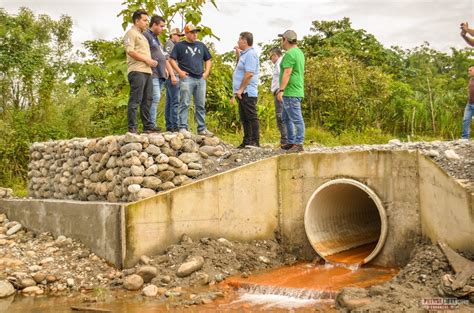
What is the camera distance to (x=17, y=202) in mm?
10359

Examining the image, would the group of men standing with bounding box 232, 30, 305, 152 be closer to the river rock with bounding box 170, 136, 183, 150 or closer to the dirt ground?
the dirt ground

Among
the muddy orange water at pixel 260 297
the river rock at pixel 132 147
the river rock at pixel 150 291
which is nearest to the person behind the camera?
the muddy orange water at pixel 260 297

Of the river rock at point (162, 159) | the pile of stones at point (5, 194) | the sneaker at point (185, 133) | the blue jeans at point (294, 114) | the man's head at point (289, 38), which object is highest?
the man's head at point (289, 38)

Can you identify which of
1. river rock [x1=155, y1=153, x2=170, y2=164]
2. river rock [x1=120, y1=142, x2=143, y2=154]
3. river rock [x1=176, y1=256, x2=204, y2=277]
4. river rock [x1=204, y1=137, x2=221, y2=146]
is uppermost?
river rock [x1=204, y1=137, x2=221, y2=146]

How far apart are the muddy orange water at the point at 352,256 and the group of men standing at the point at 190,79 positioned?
1599 mm

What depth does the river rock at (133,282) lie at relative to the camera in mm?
7469

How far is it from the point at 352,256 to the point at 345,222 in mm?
1033

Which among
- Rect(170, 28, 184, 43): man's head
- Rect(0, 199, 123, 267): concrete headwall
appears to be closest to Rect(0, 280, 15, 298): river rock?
Rect(0, 199, 123, 267): concrete headwall

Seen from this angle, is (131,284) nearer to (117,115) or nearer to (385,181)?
(385,181)

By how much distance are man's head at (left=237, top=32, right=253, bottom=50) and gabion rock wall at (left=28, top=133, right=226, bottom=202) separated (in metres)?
1.51

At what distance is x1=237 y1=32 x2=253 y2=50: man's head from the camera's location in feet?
30.1

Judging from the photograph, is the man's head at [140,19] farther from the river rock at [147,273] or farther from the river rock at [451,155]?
the river rock at [451,155]

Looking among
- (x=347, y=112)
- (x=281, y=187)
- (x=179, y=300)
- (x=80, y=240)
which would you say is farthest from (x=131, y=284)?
(x=347, y=112)

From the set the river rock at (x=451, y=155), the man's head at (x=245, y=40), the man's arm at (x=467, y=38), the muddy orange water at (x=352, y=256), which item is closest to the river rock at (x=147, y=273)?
the muddy orange water at (x=352, y=256)
